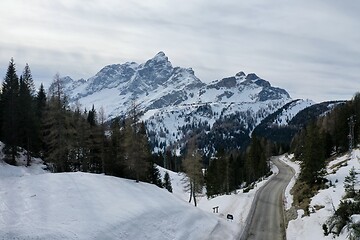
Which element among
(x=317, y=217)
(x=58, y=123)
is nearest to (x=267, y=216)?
(x=317, y=217)

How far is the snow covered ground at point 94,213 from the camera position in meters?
24.5

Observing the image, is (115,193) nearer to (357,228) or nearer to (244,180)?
(357,228)

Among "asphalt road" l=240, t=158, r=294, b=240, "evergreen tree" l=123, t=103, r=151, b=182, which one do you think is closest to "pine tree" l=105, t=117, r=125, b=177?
"evergreen tree" l=123, t=103, r=151, b=182

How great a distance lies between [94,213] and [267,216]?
26.6 m

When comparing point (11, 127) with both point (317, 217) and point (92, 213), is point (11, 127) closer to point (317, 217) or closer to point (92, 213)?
point (92, 213)

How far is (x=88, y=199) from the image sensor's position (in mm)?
32875

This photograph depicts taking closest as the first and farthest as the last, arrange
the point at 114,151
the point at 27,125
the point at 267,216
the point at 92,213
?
1. the point at 92,213
2. the point at 267,216
3. the point at 27,125
4. the point at 114,151

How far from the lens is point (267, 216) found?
48.8m

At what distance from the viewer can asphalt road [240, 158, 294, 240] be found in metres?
39.9

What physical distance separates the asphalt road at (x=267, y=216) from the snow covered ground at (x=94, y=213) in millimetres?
1471

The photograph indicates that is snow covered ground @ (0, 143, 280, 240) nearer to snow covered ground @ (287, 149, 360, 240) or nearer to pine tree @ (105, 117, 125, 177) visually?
snow covered ground @ (287, 149, 360, 240)

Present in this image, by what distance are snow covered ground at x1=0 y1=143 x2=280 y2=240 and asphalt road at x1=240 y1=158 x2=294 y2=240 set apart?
1.47 m

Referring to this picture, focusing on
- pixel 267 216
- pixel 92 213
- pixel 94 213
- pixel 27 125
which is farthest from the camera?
pixel 27 125

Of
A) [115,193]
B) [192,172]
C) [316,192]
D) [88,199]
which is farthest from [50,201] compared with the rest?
[192,172]
